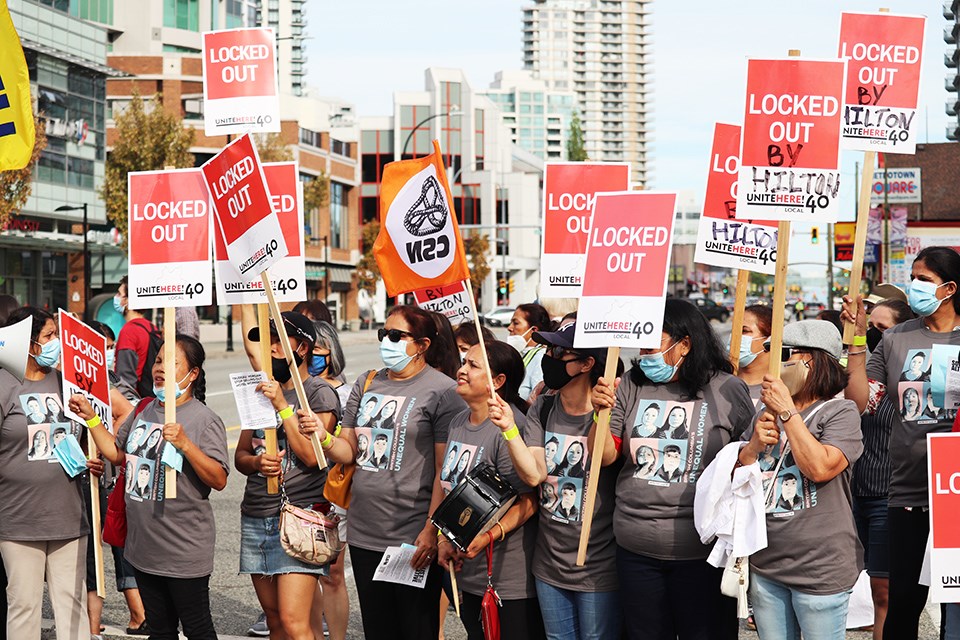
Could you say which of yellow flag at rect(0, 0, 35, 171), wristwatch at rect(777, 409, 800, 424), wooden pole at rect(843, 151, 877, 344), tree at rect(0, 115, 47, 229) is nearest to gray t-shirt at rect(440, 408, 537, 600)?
wristwatch at rect(777, 409, 800, 424)

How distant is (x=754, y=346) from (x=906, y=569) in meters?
1.50

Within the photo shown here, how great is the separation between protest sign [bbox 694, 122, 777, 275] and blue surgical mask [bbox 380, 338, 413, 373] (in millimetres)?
2361

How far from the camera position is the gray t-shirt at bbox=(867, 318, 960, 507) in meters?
5.69

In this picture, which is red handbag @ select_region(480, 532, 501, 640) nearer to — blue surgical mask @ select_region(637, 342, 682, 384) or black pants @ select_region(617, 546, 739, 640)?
black pants @ select_region(617, 546, 739, 640)

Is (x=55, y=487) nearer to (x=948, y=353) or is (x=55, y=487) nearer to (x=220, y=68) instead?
(x=220, y=68)

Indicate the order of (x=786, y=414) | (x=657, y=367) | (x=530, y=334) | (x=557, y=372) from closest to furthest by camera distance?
(x=786, y=414), (x=657, y=367), (x=557, y=372), (x=530, y=334)

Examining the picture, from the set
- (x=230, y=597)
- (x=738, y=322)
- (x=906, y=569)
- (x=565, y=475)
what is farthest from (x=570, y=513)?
(x=230, y=597)

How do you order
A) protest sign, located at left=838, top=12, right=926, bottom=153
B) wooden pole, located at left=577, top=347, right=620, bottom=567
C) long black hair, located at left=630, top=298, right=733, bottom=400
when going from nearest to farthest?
wooden pole, located at left=577, top=347, right=620, bottom=567
long black hair, located at left=630, top=298, right=733, bottom=400
protest sign, located at left=838, top=12, right=926, bottom=153

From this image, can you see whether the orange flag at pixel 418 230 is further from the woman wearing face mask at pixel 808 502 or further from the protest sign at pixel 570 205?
the woman wearing face mask at pixel 808 502

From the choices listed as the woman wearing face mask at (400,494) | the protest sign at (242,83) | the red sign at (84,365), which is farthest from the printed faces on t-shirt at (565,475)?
the protest sign at (242,83)

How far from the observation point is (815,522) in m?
4.81

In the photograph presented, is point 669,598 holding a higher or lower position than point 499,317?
higher

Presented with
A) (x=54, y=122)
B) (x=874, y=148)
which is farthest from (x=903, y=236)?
(x=874, y=148)

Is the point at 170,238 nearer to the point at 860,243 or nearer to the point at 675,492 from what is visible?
the point at 675,492
